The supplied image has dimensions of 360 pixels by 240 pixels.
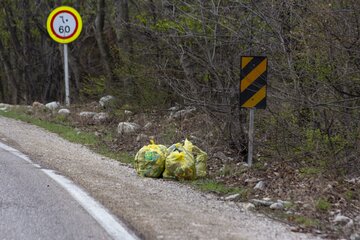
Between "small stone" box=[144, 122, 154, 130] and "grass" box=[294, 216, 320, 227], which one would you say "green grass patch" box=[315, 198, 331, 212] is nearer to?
"grass" box=[294, 216, 320, 227]

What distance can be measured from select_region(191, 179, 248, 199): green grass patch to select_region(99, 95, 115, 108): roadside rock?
21.8 ft

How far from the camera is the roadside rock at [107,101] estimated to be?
48.8 ft

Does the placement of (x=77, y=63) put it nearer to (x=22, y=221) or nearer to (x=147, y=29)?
(x=147, y=29)

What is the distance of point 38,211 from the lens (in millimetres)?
6656

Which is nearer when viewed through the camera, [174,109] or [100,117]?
[174,109]

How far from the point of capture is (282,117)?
30.4 ft

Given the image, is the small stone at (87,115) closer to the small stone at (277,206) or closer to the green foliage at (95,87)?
the green foliage at (95,87)

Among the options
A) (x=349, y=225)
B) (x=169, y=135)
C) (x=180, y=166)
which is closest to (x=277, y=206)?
(x=349, y=225)

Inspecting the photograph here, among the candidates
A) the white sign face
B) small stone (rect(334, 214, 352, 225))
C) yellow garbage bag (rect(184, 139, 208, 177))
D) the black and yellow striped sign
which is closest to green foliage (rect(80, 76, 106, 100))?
the white sign face

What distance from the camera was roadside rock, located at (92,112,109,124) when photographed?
567 inches

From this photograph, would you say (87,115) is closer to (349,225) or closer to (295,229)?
(295,229)

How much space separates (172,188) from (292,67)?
268 cm

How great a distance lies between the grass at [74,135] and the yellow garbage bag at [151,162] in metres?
1.33

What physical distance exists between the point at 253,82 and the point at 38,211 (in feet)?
12.0
